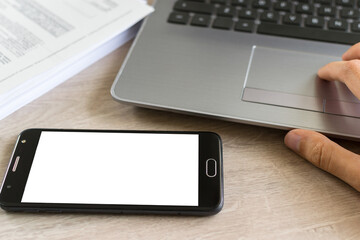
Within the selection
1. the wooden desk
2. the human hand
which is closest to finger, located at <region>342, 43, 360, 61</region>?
the human hand

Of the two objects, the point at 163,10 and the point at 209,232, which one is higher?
the point at 163,10

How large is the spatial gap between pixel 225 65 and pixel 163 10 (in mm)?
144

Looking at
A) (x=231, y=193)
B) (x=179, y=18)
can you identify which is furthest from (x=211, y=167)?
(x=179, y=18)

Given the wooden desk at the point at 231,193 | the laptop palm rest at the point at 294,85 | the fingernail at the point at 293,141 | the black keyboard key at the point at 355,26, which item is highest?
the black keyboard key at the point at 355,26

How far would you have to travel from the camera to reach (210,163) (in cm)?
42

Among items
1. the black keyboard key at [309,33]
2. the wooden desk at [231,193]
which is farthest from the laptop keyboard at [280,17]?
the wooden desk at [231,193]

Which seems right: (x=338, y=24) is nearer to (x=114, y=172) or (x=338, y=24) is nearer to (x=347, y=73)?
(x=347, y=73)

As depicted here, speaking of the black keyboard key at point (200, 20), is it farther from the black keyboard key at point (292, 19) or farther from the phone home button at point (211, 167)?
the phone home button at point (211, 167)

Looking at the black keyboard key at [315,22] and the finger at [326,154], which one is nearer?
the finger at [326,154]

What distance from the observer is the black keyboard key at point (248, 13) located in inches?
21.1

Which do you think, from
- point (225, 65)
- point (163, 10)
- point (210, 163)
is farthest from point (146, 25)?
point (210, 163)

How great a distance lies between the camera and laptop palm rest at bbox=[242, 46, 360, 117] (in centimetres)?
Result: 45

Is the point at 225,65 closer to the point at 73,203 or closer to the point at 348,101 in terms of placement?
the point at 348,101

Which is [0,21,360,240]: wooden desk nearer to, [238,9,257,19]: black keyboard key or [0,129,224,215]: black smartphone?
[0,129,224,215]: black smartphone
